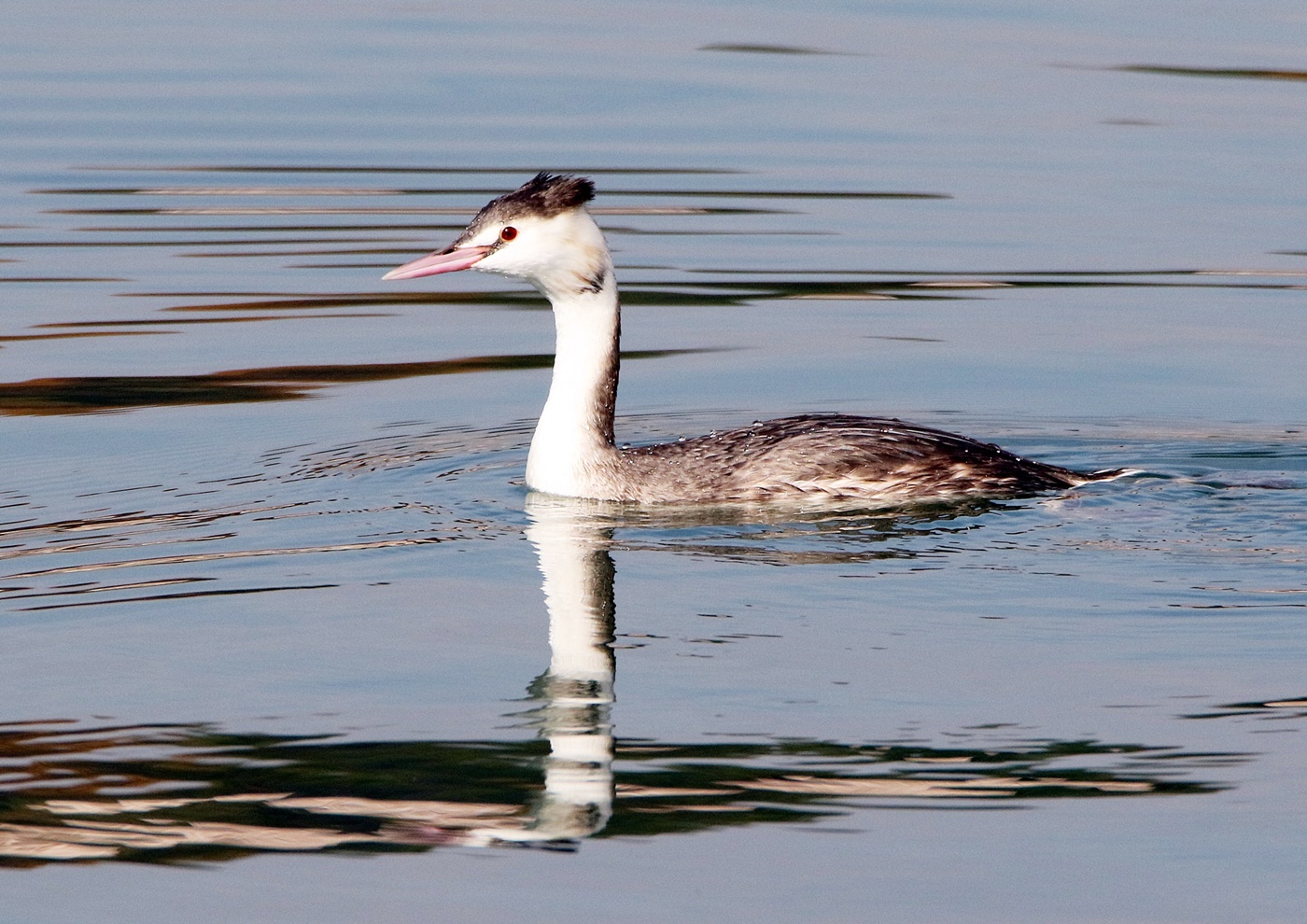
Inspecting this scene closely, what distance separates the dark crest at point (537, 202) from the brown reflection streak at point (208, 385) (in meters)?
2.85

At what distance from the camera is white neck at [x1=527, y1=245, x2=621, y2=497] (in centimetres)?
936

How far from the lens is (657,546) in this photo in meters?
8.70

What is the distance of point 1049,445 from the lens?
35.0ft

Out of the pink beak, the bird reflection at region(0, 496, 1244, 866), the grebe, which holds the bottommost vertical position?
the bird reflection at region(0, 496, 1244, 866)

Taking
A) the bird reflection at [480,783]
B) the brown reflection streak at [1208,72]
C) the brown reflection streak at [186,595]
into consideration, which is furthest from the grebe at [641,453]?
the brown reflection streak at [1208,72]

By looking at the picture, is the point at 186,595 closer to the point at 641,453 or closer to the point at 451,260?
the point at 451,260

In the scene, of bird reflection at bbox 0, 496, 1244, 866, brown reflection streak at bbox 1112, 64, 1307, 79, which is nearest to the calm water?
bird reflection at bbox 0, 496, 1244, 866

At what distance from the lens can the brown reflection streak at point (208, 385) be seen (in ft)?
37.1

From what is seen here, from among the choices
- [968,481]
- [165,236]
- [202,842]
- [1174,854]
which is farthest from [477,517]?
[165,236]

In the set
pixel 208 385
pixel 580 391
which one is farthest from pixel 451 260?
pixel 208 385

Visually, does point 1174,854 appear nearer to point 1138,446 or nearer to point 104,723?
point 104,723

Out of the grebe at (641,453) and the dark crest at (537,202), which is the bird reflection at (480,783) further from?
the dark crest at (537,202)

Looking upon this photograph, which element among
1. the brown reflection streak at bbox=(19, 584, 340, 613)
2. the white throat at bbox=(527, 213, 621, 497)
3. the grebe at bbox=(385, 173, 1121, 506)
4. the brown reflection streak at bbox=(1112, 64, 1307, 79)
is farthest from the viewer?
the brown reflection streak at bbox=(1112, 64, 1307, 79)

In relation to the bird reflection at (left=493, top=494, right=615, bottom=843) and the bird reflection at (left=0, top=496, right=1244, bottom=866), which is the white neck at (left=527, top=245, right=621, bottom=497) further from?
the bird reflection at (left=0, top=496, right=1244, bottom=866)
